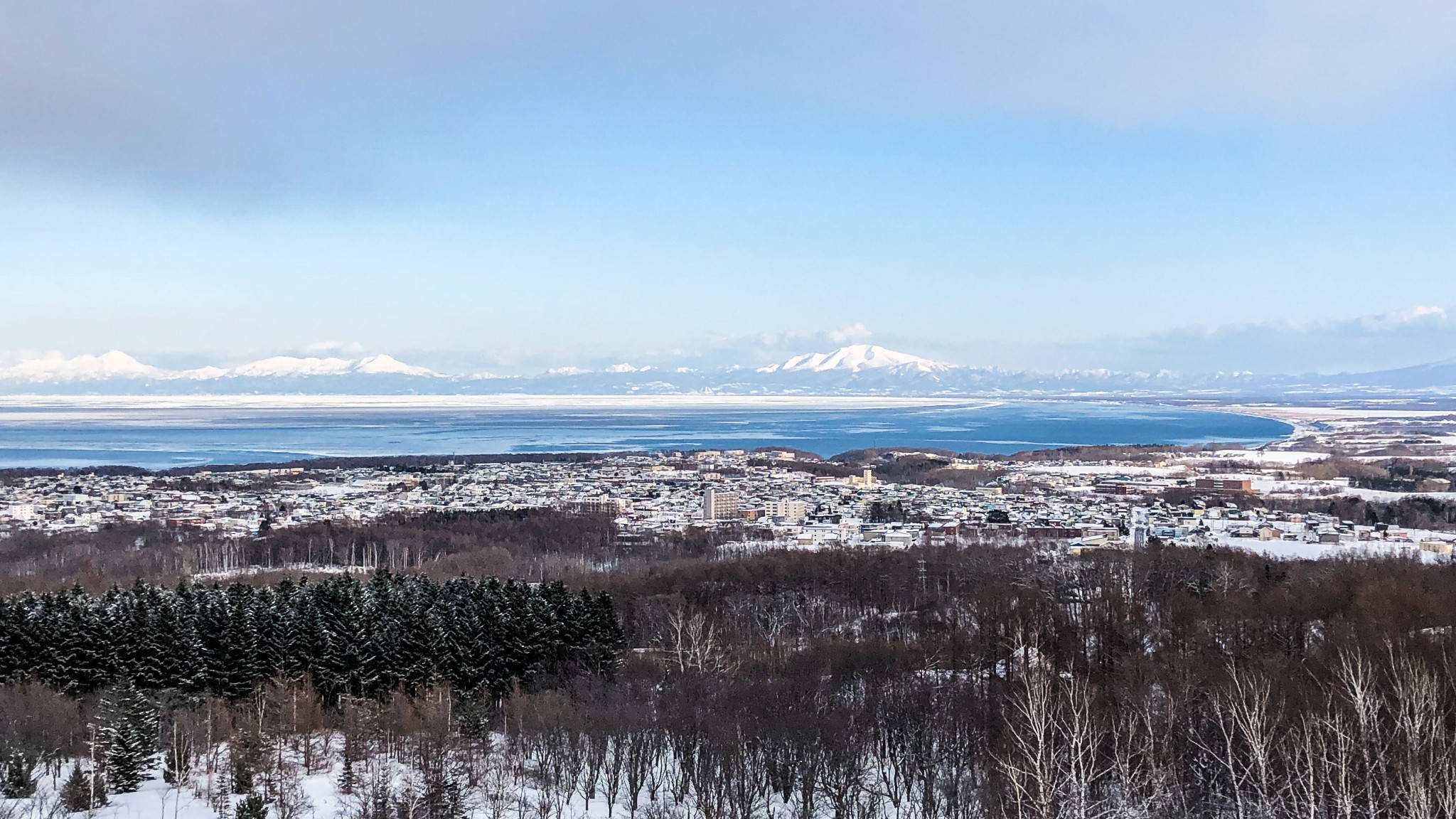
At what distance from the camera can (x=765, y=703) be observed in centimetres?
1836

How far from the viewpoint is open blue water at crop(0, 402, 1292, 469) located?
101438 mm

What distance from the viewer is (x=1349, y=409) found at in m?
172

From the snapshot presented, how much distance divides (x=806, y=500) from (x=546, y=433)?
79187mm

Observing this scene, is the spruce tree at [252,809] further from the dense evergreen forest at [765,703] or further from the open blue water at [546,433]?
the open blue water at [546,433]

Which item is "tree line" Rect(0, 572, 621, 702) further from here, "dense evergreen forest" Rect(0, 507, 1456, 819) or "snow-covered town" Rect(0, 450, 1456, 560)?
"snow-covered town" Rect(0, 450, 1456, 560)

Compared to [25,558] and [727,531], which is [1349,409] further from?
[25,558]

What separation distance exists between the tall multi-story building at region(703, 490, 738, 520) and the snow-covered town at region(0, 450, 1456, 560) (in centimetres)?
16

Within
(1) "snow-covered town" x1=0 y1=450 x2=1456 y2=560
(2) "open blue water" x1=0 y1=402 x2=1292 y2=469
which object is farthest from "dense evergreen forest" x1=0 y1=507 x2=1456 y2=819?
(2) "open blue water" x1=0 y1=402 x2=1292 y2=469

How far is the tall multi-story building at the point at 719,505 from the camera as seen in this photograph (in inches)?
2067

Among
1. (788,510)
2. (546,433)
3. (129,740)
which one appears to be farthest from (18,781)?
(546,433)

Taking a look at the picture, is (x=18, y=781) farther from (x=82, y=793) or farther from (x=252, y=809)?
(x=252, y=809)

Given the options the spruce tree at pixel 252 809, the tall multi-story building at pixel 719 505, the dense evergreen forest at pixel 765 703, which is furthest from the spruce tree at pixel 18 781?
the tall multi-story building at pixel 719 505

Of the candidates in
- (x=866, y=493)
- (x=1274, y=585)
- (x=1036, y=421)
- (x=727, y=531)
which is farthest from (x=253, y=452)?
(x=1036, y=421)

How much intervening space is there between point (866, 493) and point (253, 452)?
61.3m
